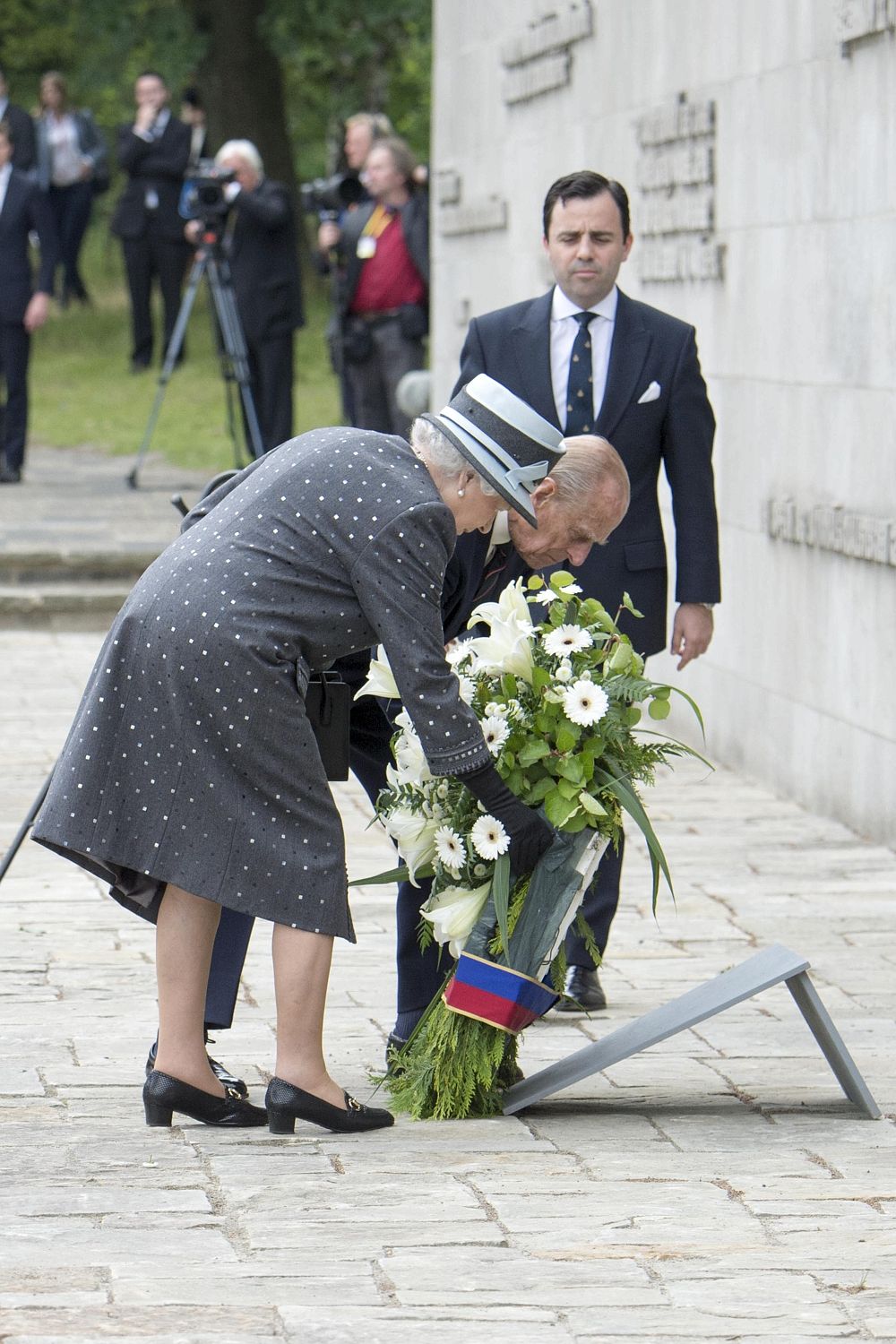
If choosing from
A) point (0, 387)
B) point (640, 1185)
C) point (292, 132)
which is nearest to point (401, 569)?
point (640, 1185)

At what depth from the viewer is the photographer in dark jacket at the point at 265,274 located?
14555 mm

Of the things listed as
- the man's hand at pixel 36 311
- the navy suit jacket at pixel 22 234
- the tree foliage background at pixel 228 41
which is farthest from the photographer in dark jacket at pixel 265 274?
the tree foliage background at pixel 228 41

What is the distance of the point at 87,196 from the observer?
2448 centimetres

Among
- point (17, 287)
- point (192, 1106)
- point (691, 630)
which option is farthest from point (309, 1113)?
point (17, 287)

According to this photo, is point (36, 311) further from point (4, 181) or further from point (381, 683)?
point (381, 683)

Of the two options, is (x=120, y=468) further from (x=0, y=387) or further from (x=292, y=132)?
(x=292, y=132)

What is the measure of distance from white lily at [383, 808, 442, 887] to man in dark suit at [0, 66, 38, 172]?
17034mm

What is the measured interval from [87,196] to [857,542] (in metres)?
18.3

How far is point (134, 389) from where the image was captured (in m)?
21.5

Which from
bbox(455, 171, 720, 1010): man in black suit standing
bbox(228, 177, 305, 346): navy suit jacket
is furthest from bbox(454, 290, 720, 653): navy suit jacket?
bbox(228, 177, 305, 346): navy suit jacket

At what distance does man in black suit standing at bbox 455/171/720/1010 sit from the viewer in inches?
226

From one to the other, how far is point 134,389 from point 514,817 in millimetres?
17667

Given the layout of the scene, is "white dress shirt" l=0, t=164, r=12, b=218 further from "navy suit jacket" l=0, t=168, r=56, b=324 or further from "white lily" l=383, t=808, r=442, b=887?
"white lily" l=383, t=808, r=442, b=887

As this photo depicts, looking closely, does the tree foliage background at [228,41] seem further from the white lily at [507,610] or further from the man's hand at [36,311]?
the white lily at [507,610]
